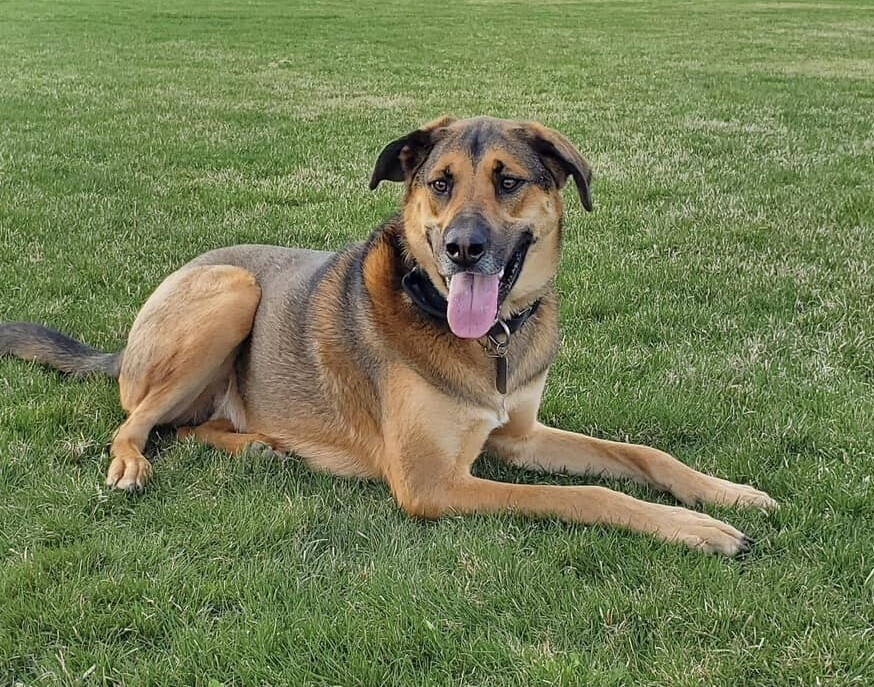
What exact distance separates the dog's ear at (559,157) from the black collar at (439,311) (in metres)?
0.67

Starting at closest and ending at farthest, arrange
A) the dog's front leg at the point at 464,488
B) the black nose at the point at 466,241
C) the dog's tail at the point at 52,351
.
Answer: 1. the dog's front leg at the point at 464,488
2. the black nose at the point at 466,241
3. the dog's tail at the point at 52,351

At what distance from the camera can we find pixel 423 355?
367 centimetres

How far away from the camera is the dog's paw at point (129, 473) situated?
3.67 metres

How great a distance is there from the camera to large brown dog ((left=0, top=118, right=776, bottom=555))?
11.4 feet

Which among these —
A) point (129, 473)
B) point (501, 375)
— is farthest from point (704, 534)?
point (129, 473)

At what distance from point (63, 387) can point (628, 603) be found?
3130 millimetres

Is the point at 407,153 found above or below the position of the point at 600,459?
above

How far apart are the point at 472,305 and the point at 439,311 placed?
7.4 inches

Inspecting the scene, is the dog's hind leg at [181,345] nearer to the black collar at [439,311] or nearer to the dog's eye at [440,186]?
the black collar at [439,311]

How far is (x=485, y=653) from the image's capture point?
2.67 metres

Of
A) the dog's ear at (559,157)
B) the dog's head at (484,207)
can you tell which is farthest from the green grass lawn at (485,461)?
the dog's ear at (559,157)

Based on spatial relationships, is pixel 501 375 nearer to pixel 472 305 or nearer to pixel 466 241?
pixel 472 305

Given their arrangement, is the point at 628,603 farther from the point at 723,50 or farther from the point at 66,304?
the point at 723,50

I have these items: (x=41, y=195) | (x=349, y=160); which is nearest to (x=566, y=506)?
Result: (x=41, y=195)
